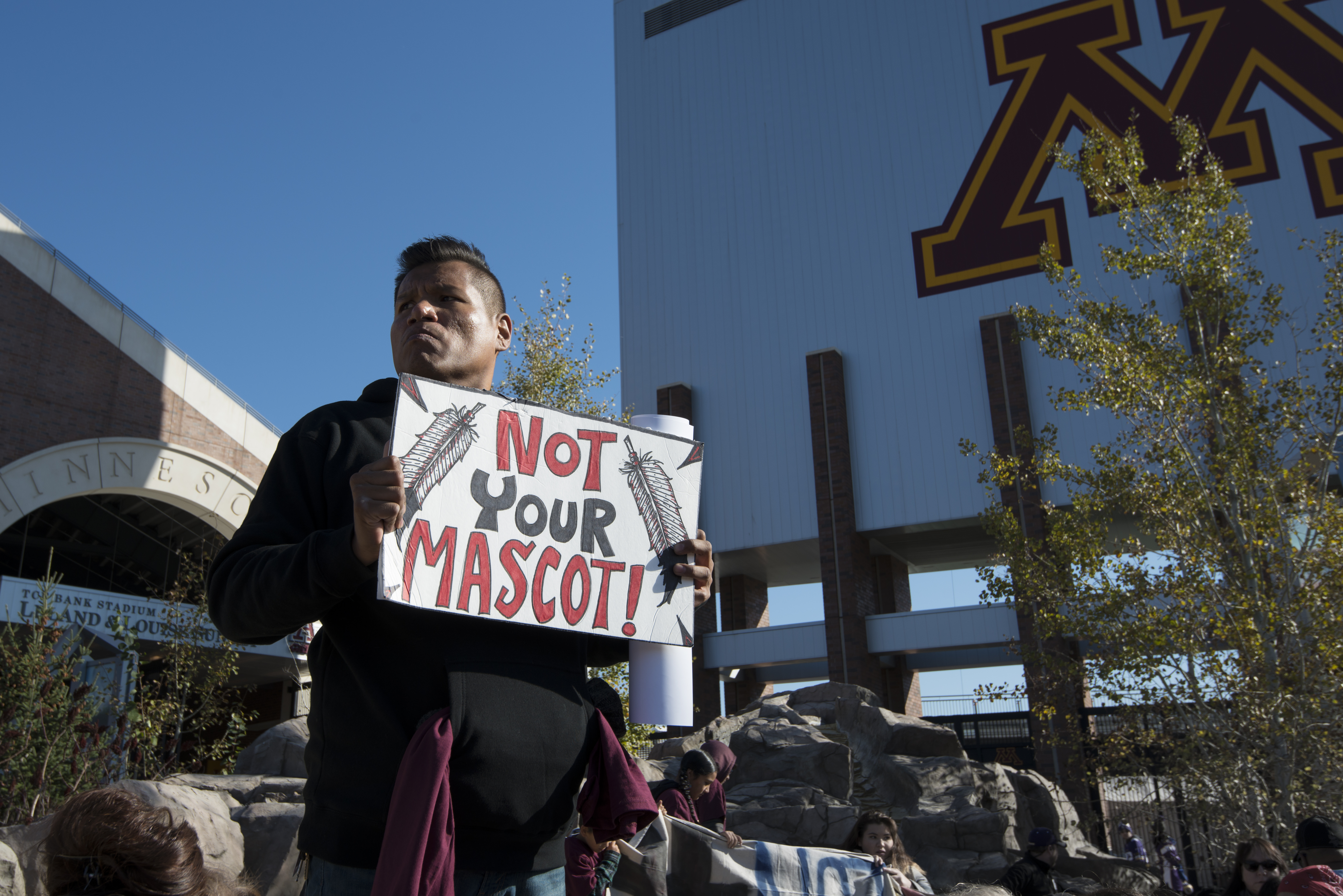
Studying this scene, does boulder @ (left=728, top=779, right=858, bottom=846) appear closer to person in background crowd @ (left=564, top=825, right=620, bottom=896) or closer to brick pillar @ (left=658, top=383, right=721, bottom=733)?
person in background crowd @ (left=564, top=825, right=620, bottom=896)

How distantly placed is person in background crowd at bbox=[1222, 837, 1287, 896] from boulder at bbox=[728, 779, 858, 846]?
21.7 ft

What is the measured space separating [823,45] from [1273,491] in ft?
74.1

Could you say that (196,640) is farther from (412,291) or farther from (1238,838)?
(412,291)

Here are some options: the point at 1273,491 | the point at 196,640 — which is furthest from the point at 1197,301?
the point at 196,640

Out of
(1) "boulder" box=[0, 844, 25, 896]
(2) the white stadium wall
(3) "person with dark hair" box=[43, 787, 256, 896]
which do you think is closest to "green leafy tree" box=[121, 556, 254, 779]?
(1) "boulder" box=[0, 844, 25, 896]

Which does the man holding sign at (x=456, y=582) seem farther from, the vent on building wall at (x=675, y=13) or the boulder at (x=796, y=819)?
the vent on building wall at (x=675, y=13)

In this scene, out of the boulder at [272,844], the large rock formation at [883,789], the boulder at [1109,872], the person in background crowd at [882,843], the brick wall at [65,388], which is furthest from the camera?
the brick wall at [65,388]

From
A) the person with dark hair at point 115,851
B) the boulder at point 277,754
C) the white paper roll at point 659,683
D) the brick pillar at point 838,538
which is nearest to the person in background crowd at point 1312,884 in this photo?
the white paper roll at point 659,683

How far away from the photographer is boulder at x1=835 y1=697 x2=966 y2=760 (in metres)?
18.1

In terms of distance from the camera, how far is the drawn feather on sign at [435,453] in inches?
69.7

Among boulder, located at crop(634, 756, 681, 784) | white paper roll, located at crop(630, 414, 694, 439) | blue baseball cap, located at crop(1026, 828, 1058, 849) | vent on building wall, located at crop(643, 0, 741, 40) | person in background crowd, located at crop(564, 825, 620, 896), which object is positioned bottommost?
blue baseball cap, located at crop(1026, 828, 1058, 849)

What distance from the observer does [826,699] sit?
2020 cm

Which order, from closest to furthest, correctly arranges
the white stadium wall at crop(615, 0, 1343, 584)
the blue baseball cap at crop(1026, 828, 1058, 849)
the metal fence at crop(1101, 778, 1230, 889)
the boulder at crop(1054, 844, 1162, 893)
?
the blue baseball cap at crop(1026, 828, 1058, 849), the metal fence at crop(1101, 778, 1230, 889), the boulder at crop(1054, 844, 1162, 893), the white stadium wall at crop(615, 0, 1343, 584)

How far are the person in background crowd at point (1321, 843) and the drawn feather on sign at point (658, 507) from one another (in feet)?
17.6
